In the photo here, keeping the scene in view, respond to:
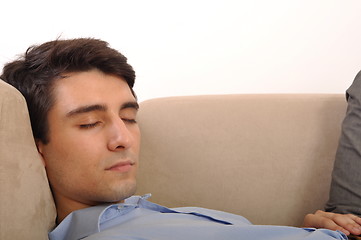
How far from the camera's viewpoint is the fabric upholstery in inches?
40.2

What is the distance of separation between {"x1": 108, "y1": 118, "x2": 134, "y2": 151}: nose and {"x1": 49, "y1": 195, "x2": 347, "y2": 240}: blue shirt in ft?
0.47

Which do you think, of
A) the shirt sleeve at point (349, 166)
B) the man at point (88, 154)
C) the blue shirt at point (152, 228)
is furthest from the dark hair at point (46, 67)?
the shirt sleeve at point (349, 166)

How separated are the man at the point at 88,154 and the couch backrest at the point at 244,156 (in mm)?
332

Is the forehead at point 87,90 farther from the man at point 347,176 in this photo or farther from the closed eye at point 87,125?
the man at point 347,176

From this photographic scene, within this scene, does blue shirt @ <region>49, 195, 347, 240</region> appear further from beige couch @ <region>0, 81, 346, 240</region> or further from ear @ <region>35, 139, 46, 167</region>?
beige couch @ <region>0, 81, 346, 240</region>

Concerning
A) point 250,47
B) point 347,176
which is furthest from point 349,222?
point 250,47

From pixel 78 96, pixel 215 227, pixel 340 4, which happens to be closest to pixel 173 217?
pixel 215 227

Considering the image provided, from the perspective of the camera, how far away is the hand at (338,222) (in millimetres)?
1392

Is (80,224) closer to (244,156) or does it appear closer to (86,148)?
(86,148)

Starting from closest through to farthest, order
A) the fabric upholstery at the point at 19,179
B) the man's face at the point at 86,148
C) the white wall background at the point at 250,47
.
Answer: the fabric upholstery at the point at 19,179 < the man's face at the point at 86,148 < the white wall background at the point at 250,47

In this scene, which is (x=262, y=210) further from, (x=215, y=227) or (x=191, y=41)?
(x=191, y=41)

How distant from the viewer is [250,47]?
214 cm

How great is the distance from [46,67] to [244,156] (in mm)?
721

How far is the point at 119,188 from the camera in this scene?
4.14 feet
